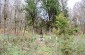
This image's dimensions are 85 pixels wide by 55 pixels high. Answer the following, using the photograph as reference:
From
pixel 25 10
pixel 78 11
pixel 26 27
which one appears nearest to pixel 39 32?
pixel 26 27

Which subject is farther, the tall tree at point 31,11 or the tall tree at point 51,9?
the tall tree at point 51,9

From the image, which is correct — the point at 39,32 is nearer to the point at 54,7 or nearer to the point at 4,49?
the point at 54,7

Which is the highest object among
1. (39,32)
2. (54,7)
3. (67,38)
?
(54,7)

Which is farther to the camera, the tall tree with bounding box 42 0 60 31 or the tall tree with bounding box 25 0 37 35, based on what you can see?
the tall tree with bounding box 42 0 60 31

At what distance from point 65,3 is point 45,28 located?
6011 mm

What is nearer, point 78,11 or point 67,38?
point 67,38

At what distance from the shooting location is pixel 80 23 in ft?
141

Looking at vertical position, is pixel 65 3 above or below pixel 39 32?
above

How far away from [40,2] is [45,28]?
3.81 meters

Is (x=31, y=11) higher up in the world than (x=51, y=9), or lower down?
lower down

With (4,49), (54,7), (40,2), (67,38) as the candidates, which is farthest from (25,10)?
(67,38)

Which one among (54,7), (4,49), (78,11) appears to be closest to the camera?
(4,49)

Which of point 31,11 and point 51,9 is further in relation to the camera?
point 51,9

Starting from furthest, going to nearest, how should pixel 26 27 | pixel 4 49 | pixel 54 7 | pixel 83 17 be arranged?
1. pixel 83 17
2. pixel 26 27
3. pixel 54 7
4. pixel 4 49
